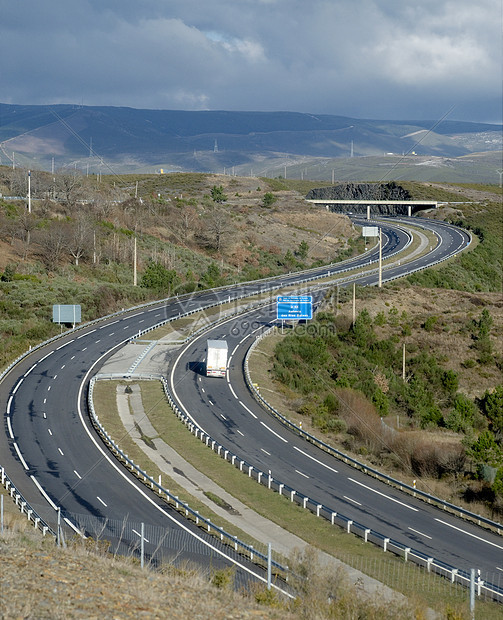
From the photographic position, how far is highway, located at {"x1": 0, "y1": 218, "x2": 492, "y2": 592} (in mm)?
27062

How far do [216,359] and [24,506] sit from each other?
24.3 metres

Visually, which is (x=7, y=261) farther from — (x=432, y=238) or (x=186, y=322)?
(x=432, y=238)

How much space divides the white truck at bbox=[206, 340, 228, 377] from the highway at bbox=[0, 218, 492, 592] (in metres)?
0.93

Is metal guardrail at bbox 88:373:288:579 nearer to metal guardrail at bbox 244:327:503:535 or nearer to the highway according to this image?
the highway

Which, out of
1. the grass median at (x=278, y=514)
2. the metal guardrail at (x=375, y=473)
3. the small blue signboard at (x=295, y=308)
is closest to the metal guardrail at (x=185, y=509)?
the grass median at (x=278, y=514)

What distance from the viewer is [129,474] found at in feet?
109

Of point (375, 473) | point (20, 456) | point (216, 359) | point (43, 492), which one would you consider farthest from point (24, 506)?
point (216, 359)

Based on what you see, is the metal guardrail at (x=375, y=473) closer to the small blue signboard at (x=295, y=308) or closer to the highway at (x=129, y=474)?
the highway at (x=129, y=474)

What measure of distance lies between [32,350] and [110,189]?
257 feet

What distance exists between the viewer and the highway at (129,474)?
27.1 meters

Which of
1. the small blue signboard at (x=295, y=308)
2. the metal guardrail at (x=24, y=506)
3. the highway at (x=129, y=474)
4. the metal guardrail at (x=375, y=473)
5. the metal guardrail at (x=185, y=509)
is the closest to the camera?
the metal guardrail at (x=185, y=509)

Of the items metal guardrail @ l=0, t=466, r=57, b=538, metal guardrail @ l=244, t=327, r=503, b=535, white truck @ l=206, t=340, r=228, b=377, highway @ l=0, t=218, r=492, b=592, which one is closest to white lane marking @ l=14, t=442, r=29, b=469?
highway @ l=0, t=218, r=492, b=592

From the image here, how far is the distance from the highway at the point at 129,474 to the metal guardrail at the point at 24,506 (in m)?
0.61

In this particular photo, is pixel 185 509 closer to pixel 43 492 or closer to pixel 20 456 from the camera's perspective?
pixel 43 492
